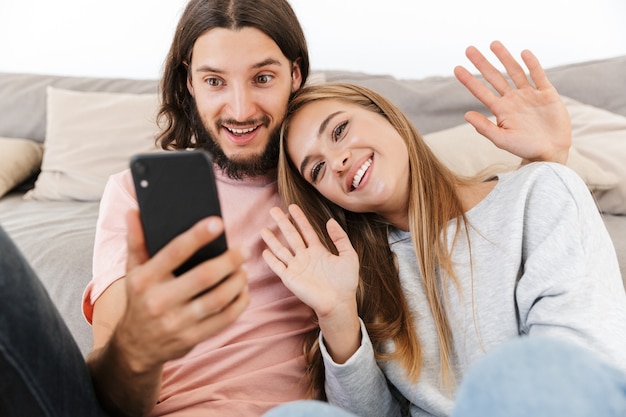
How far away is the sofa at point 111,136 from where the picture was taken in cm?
163

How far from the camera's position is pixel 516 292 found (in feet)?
3.25

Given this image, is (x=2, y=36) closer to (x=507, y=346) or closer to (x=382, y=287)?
(x=382, y=287)

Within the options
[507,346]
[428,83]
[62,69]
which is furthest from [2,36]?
[507,346]

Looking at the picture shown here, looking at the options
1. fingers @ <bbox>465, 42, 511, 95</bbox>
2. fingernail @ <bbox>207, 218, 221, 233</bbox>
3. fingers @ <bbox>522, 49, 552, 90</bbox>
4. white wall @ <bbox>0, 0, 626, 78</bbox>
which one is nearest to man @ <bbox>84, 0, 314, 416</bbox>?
fingernail @ <bbox>207, 218, 221, 233</bbox>

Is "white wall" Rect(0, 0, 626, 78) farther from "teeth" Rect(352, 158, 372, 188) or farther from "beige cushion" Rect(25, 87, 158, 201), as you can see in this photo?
"teeth" Rect(352, 158, 372, 188)

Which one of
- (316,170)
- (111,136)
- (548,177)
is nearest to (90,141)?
(111,136)

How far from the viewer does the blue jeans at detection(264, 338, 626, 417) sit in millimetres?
551

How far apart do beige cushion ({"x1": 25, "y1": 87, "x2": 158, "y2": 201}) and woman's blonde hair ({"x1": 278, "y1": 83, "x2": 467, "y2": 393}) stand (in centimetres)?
84

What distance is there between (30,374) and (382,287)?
647mm

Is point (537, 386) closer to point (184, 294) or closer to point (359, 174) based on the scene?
point (184, 294)

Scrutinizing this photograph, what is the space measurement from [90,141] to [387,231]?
1167 mm

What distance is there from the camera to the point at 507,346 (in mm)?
594

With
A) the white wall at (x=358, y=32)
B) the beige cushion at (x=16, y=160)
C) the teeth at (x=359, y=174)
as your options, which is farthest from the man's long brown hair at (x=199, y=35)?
the white wall at (x=358, y=32)

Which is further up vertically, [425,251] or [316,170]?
[316,170]
